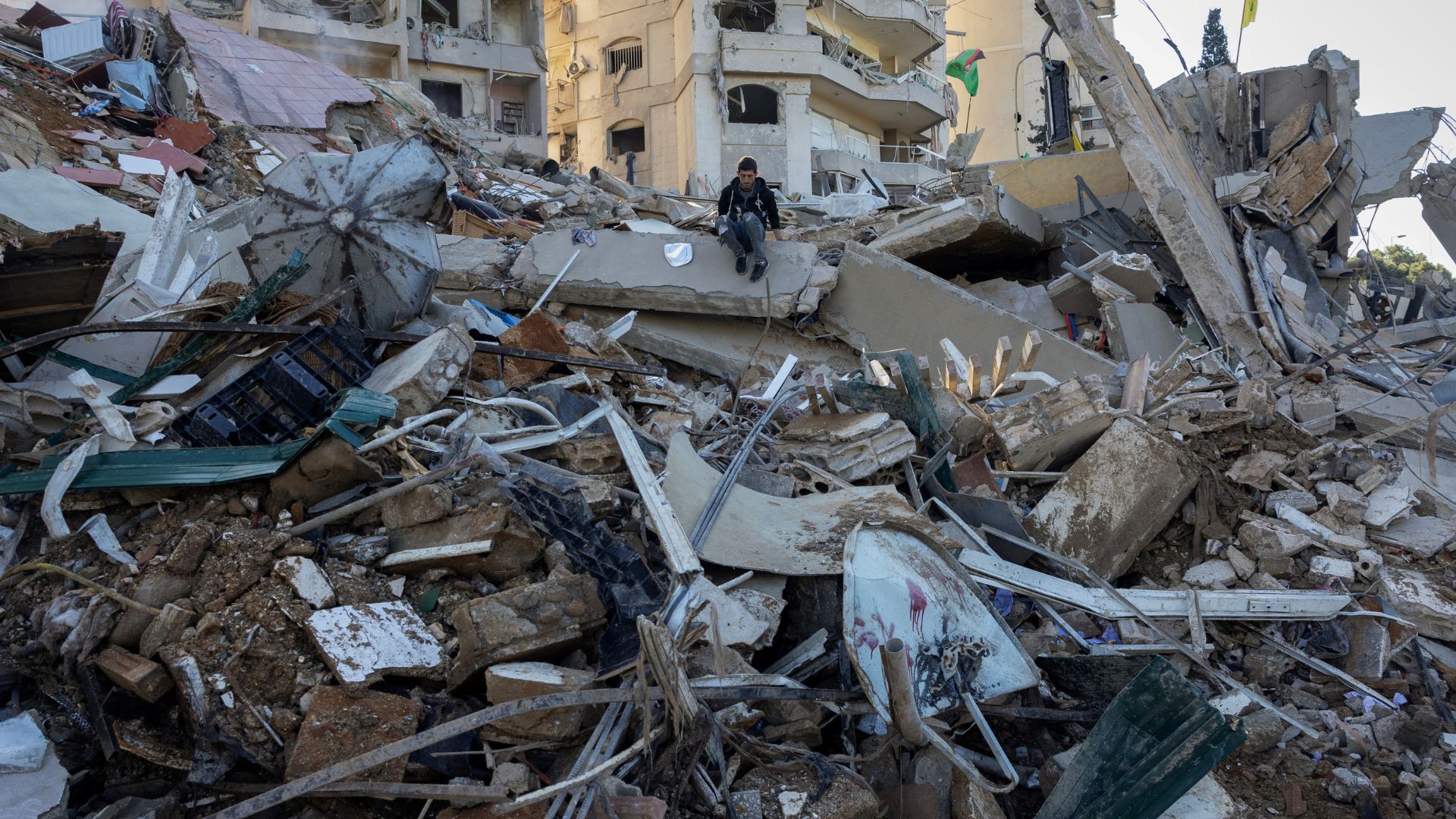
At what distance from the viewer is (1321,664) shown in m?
3.71

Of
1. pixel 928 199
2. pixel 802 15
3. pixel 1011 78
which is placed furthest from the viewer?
pixel 1011 78

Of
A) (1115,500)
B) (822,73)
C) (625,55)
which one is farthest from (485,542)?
(625,55)

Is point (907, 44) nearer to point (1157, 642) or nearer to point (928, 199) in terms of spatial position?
point (928, 199)

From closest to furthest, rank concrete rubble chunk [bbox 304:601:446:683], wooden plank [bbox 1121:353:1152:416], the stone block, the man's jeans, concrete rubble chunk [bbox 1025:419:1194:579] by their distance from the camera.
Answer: concrete rubble chunk [bbox 304:601:446:683] < the stone block < concrete rubble chunk [bbox 1025:419:1194:579] < wooden plank [bbox 1121:353:1152:416] < the man's jeans

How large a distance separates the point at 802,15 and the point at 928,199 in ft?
54.4

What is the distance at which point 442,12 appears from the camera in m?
25.1

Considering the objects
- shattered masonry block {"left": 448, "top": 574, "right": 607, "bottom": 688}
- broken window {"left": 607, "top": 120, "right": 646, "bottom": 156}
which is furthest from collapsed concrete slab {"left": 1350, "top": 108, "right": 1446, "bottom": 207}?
broken window {"left": 607, "top": 120, "right": 646, "bottom": 156}

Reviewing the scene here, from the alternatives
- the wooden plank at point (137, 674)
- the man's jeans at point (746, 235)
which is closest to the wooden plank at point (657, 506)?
the wooden plank at point (137, 674)

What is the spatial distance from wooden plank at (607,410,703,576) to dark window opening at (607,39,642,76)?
936 inches

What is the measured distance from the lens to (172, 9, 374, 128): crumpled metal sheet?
37.2ft

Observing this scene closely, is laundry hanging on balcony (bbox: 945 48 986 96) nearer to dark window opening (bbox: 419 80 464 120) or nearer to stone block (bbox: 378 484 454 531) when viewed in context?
dark window opening (bbox: 419 80 464 120)

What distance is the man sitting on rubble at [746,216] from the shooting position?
6469 mm

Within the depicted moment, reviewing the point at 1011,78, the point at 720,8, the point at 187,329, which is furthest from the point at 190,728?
the point at 1011,78

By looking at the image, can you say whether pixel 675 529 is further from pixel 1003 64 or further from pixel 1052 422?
pixel 1003 64
